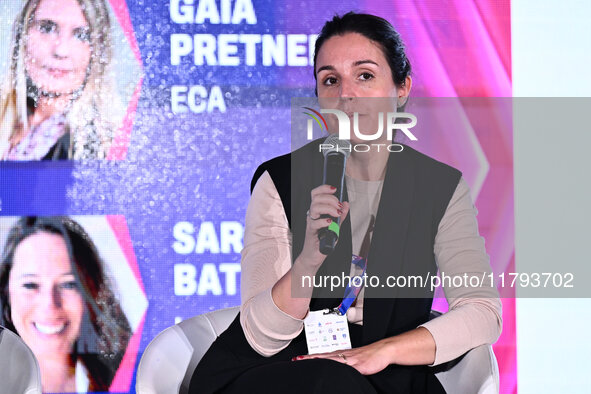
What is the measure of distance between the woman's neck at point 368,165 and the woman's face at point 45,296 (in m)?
1.36

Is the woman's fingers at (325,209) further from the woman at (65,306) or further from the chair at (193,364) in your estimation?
the woman at (65,306)

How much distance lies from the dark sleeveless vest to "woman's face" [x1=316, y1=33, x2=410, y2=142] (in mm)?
143

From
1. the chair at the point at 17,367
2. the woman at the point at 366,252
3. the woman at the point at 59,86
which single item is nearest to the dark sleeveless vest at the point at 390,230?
the woman at the point at 366,252

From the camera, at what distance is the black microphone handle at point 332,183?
1366 millimetres

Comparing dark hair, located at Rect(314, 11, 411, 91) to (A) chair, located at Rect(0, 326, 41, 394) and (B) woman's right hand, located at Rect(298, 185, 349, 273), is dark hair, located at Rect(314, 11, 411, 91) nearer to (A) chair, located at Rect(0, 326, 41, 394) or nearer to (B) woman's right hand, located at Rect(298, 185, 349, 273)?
(B) woman's right hand, located at Rect(298, 185, 349, 273)

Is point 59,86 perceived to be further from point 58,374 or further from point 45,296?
point 58,374

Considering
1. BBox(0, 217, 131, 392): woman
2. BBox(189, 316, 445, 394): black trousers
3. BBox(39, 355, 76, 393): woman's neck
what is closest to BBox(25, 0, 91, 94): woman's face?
BBox(0, 217, 131, 392): woman

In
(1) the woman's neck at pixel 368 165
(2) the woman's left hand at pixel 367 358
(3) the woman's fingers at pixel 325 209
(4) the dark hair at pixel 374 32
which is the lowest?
(2) the woman's left hand at pixel 367 358

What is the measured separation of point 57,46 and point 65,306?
99cm

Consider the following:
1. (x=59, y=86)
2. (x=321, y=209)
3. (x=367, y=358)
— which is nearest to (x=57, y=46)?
(x=59, y=86)

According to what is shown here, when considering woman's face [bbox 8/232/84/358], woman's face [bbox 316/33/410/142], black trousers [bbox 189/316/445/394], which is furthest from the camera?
woman's face [bbox 8/232/84/358]

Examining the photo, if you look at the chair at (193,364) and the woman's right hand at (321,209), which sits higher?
the woman's right hand at (321,209)

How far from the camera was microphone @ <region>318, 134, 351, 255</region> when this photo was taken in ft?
4.49

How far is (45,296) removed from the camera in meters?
2.68
